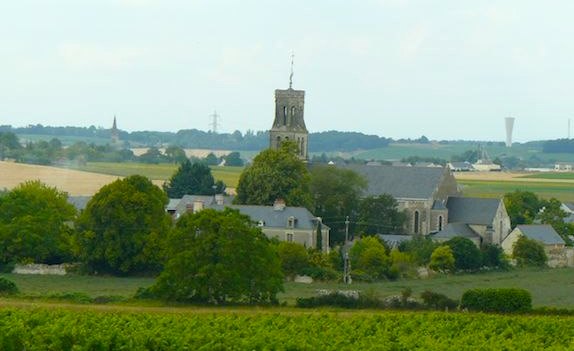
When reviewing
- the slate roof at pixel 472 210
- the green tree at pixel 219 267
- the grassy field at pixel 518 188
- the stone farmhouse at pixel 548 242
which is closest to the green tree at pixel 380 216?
the slate roof at pixel 472 210

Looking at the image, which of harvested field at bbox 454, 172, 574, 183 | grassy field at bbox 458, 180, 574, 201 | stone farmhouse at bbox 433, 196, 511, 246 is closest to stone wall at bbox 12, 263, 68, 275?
stone farmhouse at bbox 433, 196, 511, 246

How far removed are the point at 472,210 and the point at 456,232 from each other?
13.9ft

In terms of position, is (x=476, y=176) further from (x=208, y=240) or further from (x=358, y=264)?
(x=208, y=240)

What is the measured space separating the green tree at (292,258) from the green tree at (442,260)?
23.2 feet

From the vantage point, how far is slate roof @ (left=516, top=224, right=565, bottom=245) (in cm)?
7656

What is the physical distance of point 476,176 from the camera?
16100 centimetres

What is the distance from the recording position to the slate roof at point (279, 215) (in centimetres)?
6844

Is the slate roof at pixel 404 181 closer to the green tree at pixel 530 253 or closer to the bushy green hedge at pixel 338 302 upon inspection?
the green tree at pixel 530 253

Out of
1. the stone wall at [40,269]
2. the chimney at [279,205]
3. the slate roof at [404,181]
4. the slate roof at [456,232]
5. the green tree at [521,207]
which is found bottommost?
the stone wall at [40,269]

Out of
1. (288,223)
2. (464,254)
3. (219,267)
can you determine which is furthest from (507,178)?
(219,267)

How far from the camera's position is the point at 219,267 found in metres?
49.5

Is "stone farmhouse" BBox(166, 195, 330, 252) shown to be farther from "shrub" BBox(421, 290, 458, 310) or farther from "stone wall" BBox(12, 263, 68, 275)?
"shrub" BBox(421, 290, 458, 310)

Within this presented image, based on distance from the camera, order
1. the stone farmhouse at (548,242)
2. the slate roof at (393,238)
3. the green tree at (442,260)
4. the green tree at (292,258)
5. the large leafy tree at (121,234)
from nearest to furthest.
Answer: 1. the large leafy tree at (121,234)
2. the green tree at (292,258)
3. the green tree at (442,260)
4. the slate roof at (393,238)
5. the stone farmhouse at (548,242)

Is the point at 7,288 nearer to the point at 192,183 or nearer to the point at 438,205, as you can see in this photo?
the point at 438,205
